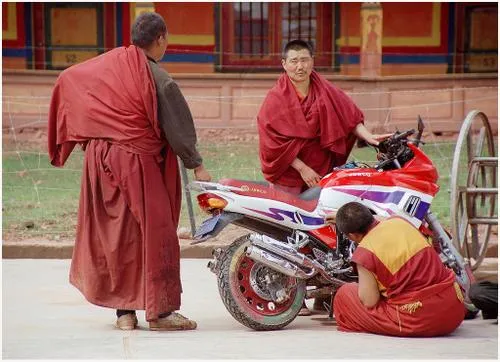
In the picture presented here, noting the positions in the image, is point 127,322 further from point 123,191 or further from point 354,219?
point 354,219

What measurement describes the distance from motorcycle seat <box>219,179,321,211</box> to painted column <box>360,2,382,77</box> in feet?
39.3

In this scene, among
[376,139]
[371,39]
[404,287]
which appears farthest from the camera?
[371,39]

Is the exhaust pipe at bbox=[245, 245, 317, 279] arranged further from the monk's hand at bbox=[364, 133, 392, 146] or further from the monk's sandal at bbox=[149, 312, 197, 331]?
the monk's hand at bbox=[364, 133, 392, 146]

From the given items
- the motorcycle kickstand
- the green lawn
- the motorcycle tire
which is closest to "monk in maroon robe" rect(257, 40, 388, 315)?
the motorcycle kickstand

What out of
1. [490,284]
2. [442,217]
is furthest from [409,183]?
[442,217]

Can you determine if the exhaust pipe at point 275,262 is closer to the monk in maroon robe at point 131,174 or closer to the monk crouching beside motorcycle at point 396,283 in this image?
the monk crouching beside motorcycle at point 396,283

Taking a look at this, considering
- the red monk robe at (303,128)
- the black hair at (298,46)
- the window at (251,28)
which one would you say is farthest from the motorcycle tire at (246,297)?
the window at (251,28)

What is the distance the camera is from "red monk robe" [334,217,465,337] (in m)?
6.00

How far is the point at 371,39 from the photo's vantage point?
60.4 feet

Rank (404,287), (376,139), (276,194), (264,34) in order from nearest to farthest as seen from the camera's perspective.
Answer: (404,287) → (276,194) → (376,139) → (264,34)

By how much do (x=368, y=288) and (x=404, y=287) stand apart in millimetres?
182

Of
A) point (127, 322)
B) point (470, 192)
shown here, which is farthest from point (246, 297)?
point (470, 192)

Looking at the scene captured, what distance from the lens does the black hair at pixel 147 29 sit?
20.8 feet

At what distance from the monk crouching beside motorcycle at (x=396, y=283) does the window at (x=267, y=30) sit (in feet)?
42.7
